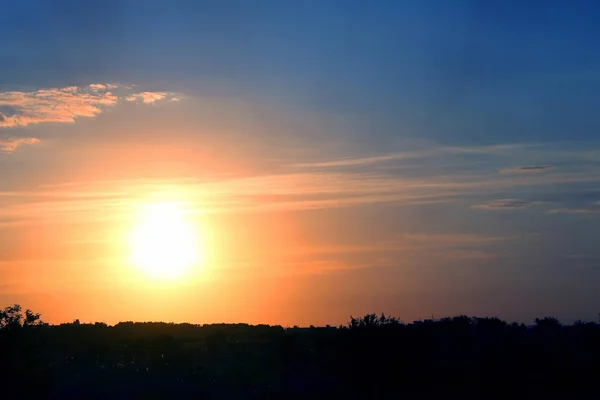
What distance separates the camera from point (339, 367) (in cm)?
4712

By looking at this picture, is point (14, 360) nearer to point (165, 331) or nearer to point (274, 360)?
point (274, 360)

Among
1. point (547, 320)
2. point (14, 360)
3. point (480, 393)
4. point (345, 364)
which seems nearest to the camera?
point (14, 360)

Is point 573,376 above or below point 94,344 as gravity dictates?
below

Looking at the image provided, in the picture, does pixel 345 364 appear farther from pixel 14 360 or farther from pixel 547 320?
pixel 547 320

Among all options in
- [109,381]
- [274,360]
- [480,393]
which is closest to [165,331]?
[274,360]

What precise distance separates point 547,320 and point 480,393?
100 feet

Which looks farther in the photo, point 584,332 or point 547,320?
point 547,320

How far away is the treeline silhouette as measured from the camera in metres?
42.4

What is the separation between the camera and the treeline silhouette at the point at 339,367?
42.4 metres

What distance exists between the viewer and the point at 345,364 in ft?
155

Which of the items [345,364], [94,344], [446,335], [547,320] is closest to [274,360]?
[345,364]

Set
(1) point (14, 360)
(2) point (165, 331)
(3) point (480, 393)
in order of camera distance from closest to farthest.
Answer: (1) point (14, 360) → (3) point (480, 393) → (2) point (165, 331)

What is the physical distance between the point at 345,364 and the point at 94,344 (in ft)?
82.7

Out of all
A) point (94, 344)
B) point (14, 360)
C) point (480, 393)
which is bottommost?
point (480, 393)
